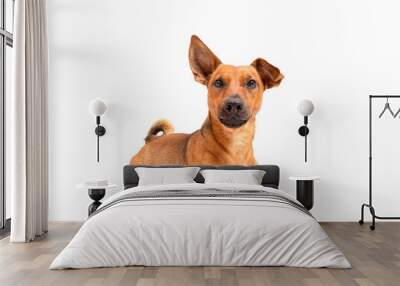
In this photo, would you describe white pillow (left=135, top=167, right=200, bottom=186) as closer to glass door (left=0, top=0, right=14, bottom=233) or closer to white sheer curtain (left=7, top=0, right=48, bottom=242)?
white sheer curtain (left=7, top=0, right=48, bottom=242)

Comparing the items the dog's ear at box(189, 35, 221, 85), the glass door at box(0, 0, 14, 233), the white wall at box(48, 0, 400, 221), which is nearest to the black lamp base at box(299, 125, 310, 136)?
the white wall at box(48, 0, 400, 221)

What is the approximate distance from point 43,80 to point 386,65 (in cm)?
417

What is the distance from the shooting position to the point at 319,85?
22.5 ft

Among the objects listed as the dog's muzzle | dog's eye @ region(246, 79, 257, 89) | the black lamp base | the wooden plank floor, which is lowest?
the wooden plank floor

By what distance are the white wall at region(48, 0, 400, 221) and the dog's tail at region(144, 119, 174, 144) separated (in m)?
0.07

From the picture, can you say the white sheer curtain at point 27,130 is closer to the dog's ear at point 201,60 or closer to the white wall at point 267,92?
the white wall at point 267,92

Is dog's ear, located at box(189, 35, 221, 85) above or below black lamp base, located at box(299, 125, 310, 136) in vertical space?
above

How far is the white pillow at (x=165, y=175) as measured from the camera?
20.6 ft

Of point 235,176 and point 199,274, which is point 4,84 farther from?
point 199,274

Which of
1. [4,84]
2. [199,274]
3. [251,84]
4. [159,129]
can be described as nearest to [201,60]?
[251,84]

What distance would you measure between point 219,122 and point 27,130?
231 centimetres

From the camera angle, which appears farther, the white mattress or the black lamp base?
the black lamp base

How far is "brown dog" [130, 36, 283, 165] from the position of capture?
22.0ft

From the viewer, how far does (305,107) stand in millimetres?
6605
